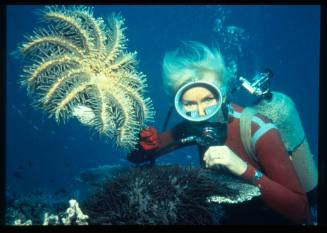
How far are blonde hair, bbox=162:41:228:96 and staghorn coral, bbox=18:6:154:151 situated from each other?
459 millimetres

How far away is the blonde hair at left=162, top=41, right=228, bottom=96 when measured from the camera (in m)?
5.05

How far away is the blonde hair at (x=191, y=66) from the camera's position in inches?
199

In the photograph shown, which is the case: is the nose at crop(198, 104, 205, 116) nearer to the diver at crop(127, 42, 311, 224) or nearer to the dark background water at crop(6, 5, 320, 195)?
the diver at crop(127, 42, 311, 224)

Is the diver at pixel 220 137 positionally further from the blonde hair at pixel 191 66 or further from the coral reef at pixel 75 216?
the coral reef at pixel 75 216

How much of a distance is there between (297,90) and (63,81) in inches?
2401

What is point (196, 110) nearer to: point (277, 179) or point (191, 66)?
point (191, 66)

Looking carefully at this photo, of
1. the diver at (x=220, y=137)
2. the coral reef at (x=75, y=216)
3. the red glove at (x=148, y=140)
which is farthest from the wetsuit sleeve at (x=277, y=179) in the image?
the coral reef at (x=75, y=216)

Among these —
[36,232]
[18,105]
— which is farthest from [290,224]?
[18,105]

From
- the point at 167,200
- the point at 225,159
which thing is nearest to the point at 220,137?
the point at 225,159

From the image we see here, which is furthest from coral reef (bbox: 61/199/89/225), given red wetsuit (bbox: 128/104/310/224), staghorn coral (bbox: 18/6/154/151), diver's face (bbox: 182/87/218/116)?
red wetsuit (bbox: 128/104/310/224)

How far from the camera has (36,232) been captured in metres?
4.65

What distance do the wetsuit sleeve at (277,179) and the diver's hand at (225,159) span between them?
0.10 meters
